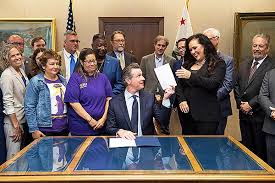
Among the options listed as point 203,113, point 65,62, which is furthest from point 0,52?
point 203,113

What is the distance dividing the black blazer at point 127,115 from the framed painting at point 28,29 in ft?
10.1

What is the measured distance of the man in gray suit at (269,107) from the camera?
3574mm

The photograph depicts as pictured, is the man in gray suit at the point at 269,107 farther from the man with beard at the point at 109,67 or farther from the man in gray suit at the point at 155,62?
the man with beard at the point at 109,67

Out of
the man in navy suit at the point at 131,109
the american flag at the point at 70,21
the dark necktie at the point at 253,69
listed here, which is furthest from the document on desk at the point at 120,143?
the american flag at the point at 70,21

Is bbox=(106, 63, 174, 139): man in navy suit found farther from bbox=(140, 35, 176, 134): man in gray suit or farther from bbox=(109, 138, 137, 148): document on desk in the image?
bbox=(140, 35, 176, 134): man in gray suit

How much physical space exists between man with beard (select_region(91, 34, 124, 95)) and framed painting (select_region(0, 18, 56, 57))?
6.38ft

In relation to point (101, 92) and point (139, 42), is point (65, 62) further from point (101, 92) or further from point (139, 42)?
point (139, 42)

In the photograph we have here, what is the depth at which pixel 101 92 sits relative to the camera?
3.67 metres

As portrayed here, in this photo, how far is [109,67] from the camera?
4.18 metres

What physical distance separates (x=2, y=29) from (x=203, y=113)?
407 centimetres

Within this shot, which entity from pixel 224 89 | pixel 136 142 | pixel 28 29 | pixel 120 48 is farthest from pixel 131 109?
pixel 28 29

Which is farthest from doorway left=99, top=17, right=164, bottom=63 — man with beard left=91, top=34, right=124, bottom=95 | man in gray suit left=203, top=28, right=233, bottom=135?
man in gray suit left=203, top=28, right=233, bottom=135

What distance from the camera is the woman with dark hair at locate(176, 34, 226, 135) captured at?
10.9ft

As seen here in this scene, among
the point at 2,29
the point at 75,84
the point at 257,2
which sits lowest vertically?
the point at 75,84
